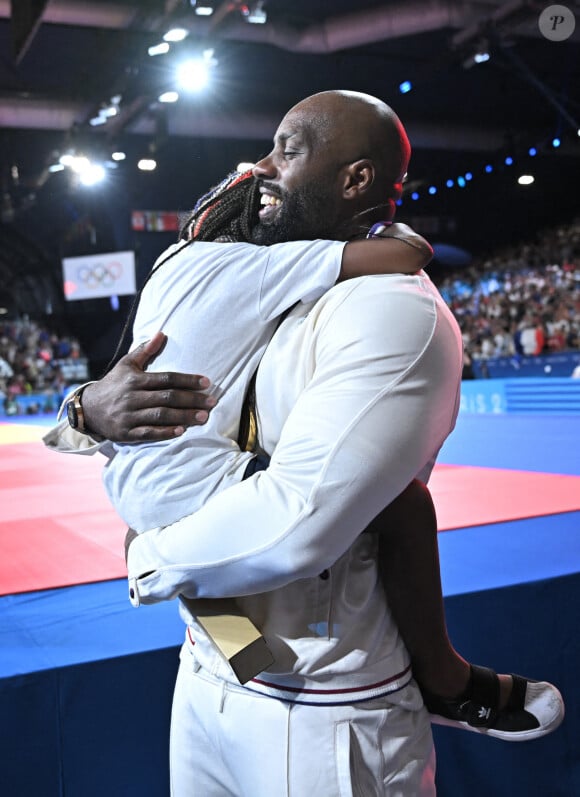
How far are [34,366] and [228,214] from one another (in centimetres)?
1844

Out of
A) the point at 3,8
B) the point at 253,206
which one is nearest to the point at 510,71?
the point at 3,8

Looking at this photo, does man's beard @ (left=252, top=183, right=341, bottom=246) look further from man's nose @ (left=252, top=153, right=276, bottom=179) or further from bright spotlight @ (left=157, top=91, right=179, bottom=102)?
bright spotlight @ (left=157, top=91, right=179, bottom=102)

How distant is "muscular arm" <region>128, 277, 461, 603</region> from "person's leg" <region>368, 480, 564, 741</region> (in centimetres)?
17

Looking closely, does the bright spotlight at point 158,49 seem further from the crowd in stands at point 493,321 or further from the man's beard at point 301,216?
the man's beard at point 301,216

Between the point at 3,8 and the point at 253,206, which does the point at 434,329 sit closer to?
the point at 253,206

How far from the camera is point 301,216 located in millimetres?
1128

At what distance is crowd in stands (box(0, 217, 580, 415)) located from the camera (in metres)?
13.0

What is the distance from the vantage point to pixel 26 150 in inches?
645

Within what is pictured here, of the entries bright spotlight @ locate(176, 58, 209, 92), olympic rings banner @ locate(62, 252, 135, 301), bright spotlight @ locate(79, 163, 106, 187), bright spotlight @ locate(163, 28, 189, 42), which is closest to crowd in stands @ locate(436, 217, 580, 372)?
bright spotlight @ locate(176, 58, 209, 92)

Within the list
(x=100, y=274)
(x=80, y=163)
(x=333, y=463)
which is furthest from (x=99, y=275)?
(x=333, y=463)

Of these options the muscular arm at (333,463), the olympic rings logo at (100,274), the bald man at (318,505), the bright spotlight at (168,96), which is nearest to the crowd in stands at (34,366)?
the olympic rings logo at (100,274)

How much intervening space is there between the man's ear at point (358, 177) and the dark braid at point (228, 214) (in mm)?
135

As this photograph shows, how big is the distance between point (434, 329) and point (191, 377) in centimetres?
31

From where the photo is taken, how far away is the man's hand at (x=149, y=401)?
100cm
